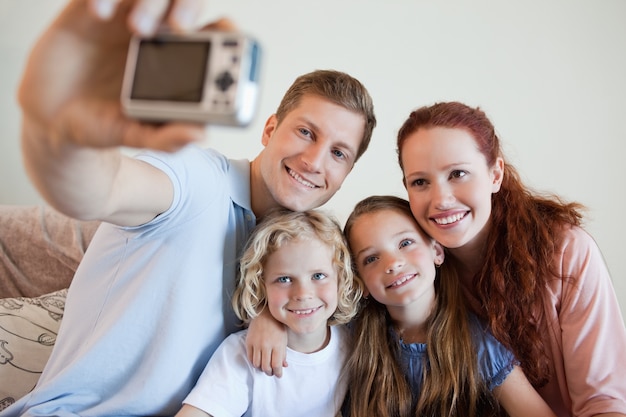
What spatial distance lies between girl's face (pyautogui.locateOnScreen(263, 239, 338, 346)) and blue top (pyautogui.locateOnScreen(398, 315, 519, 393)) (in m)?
0.23

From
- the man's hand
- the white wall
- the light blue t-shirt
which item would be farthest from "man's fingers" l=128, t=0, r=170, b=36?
the white wall

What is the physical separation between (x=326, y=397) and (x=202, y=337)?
0.32 meters

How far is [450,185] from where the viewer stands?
3.67 ft

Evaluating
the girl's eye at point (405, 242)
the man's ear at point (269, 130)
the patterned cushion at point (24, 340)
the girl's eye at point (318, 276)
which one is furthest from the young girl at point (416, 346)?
the patterned cushion at point (24, 340)

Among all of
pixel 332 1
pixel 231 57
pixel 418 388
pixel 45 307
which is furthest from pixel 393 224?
pixel 332 1

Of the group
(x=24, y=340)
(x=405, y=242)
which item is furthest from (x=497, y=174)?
(x=24, y=340)

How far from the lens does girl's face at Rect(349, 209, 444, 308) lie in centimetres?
113

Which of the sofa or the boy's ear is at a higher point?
the boy's ear

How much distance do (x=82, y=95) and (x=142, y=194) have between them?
0.25 meters

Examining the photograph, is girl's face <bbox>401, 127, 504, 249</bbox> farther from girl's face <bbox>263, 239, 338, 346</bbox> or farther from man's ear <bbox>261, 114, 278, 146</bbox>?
man's ear <bbox>261, 114, 278, 146</bbox>

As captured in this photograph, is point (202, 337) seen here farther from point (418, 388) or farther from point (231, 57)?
point (231, 57)

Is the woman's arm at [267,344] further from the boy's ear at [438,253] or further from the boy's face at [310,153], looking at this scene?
the boy's ear at [438,253]

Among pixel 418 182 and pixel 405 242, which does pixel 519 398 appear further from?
pixel 418 182

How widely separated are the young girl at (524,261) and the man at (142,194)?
21 centimetres
